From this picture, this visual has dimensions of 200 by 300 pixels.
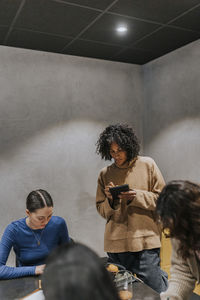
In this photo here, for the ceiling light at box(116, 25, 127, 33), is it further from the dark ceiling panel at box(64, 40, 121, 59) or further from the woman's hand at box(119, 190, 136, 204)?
the woman's hand at box(119, 190, 136, 204)

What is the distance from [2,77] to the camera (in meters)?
3.07

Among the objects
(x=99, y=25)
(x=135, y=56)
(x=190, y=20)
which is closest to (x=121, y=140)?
(x=99, y=25)

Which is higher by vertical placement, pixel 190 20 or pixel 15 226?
pixel 190 20

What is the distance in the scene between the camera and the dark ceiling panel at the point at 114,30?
8.17ft

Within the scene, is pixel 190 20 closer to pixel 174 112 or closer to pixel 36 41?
pixel 174 112

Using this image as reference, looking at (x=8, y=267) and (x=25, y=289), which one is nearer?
(x=25, y=289)

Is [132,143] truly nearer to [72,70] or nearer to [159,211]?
[159,211]

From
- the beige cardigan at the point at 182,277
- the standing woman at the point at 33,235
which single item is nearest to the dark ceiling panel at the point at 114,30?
the standing woman at the point at 33,235

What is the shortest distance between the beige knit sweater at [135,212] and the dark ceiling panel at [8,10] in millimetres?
1441

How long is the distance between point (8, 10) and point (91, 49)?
1142mm

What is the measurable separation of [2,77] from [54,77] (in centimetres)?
58

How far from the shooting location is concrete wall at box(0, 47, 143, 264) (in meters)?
3.10

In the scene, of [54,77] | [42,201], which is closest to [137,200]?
[42,201]

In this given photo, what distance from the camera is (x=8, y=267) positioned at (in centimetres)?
152
